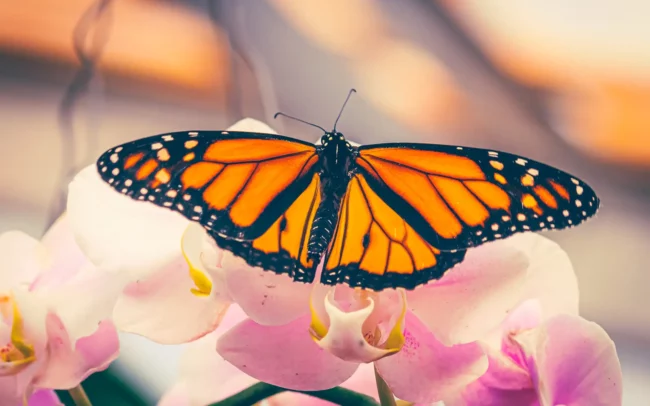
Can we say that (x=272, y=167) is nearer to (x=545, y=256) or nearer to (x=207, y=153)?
(x=207, y=153)

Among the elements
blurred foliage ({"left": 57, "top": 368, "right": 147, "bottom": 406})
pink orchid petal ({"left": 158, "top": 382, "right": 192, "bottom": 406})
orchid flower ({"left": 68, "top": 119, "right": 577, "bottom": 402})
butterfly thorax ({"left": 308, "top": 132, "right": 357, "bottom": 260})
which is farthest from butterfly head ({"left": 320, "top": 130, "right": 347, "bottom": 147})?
blurred foliage ({"left": 57, "top": 368, "right": 147, "bottom": 406})

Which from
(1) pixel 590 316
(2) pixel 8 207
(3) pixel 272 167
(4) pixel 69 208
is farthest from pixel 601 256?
(2) pixel 8 207

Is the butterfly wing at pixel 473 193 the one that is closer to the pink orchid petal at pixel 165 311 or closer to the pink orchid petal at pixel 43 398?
the pink orchid petal at pixel 165 311

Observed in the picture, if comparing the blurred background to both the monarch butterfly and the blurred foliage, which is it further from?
the monarch butterfly

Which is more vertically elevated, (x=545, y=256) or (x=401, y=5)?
(x=401, y=5)

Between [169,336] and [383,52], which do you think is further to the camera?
[383,52]

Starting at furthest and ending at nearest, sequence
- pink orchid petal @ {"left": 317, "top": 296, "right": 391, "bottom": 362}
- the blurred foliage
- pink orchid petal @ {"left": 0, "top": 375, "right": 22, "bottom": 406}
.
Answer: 1. the blurred foliage
2. pink orchid petal @ {"left": 0, "top": 375, "right": 22, "bottom": 406}
3. pink orchid petal @ {"left": 317, "top": 296, "right": 391, "bottom": 362}

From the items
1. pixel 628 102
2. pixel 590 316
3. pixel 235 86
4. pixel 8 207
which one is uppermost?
pixel 628 102
